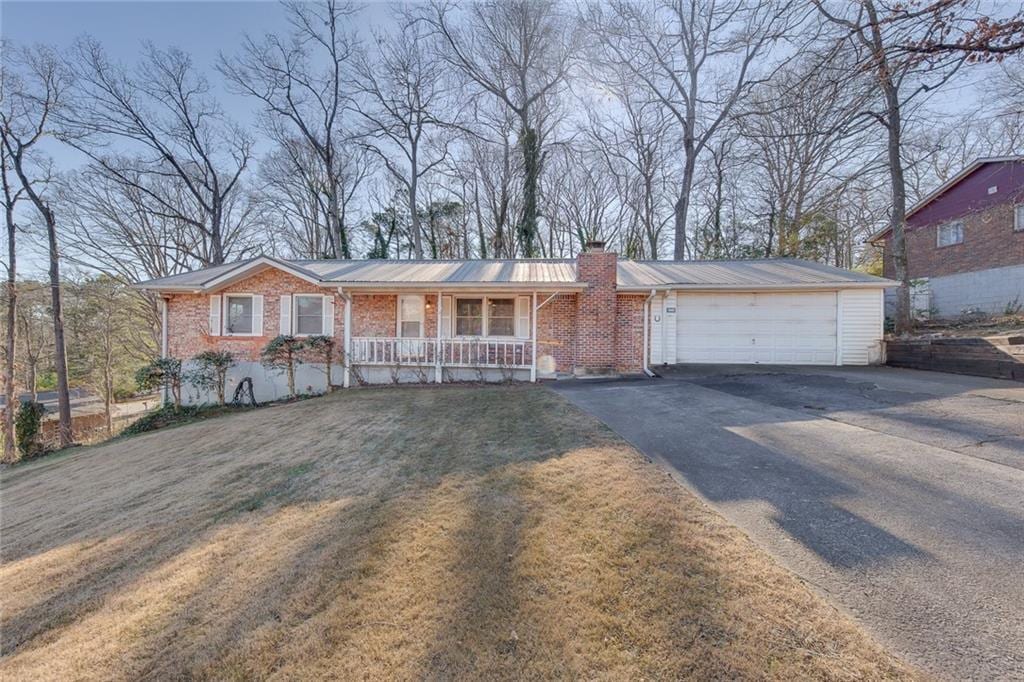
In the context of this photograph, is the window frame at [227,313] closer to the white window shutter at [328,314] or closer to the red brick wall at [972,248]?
the white window shutter at [328,314]

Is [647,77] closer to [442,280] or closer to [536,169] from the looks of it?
[536,169]

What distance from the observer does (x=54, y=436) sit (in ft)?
44.7

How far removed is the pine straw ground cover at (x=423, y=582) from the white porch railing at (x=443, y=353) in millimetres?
4994

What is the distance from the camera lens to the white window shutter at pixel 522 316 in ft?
35.2

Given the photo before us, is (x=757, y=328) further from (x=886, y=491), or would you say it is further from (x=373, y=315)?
(x=373, y=315)

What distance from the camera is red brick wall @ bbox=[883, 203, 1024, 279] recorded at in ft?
45.3

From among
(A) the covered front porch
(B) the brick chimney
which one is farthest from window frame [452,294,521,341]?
(B) the brick chimney

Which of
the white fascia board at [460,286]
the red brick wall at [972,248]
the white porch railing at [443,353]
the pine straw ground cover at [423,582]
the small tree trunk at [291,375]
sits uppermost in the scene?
the red brick wall at [972,248]

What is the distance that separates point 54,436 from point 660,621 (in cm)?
2037

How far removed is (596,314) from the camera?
10.0 m

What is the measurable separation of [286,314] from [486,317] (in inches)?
215

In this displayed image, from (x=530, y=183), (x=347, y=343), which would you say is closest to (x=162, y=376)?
(x=347, y=343)

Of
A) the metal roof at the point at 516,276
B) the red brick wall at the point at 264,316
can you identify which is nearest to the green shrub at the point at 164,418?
the red brick wall at the point at 264,316

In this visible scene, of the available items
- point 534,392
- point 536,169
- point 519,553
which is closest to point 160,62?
point 536,169
